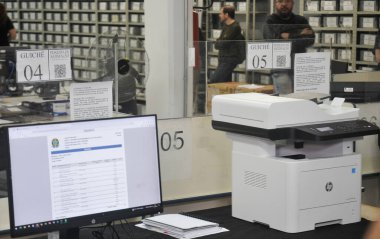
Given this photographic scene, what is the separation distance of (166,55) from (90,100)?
4.04ft

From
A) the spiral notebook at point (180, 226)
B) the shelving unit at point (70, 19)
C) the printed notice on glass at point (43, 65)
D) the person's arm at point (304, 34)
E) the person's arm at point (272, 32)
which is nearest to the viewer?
the spiral notebook at point (180, 226)

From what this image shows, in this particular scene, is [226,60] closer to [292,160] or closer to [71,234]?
[292,160]

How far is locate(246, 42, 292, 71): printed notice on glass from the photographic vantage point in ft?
12.6

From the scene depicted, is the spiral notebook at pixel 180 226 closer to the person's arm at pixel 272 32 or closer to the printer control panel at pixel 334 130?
the printer control panel at pixel 334 130

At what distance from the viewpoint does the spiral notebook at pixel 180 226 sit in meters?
2.86

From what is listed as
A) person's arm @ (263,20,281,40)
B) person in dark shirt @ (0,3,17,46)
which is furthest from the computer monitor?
person in dark shirt @ (0,3,17,46)

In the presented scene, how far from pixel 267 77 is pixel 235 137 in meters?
0.91

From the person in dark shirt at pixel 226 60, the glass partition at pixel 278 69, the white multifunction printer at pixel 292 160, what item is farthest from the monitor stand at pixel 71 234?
the person in dark shirt at pixel 226 60

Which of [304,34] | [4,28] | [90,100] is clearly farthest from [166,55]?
[4,28]

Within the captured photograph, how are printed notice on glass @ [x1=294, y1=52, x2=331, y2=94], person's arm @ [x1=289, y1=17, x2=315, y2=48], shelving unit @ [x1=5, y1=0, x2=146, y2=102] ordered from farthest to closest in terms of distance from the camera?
shelving unit @ [x1=5, y1=0, x2=146, y2=102] → person's arm @ [x1=289, y1=17, x2=315, y2=48] → printed notice on glass @ [x1=294, y1=52, x2=331, y2=94]

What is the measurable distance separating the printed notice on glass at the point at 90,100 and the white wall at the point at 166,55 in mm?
1000

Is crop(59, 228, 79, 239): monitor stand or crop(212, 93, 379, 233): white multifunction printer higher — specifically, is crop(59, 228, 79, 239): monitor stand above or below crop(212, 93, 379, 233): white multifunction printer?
below

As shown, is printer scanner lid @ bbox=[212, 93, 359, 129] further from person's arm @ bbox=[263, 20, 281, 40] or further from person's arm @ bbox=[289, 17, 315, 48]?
person's arm @ bbox=[263, 20, 281, 40]

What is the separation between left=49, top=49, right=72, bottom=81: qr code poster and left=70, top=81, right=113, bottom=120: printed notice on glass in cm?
32
